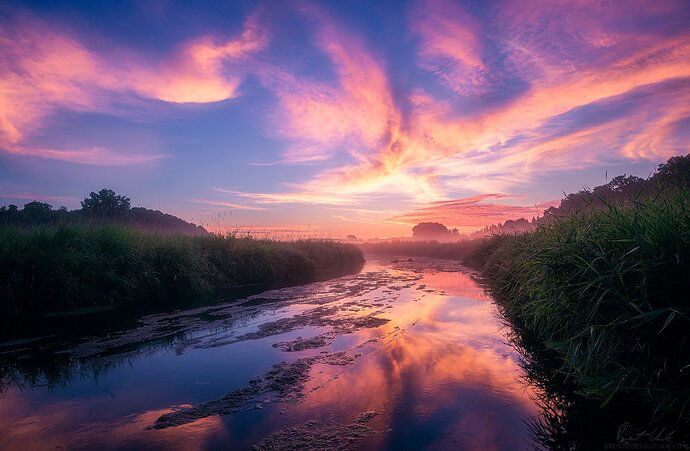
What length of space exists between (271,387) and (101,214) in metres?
27.1

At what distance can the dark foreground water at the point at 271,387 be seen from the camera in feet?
10.1

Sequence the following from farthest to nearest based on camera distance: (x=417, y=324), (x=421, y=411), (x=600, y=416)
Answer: (x=417, y=324)
(x=421, y=411)
(x=600, y=416)

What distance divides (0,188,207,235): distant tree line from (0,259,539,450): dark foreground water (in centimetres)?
1002

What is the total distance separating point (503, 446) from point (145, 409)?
3.57 meters

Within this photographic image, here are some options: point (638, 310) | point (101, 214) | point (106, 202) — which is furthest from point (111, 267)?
point (106, 202)

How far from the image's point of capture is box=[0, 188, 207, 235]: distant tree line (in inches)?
629

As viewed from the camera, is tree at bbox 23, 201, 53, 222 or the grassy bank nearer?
the grassy bank

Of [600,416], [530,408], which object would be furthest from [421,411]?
[600,416]

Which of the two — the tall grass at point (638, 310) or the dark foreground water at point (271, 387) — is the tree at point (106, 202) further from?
the tall grass at point (638, 310)

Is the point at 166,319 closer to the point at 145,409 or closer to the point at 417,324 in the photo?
the point at 145,409

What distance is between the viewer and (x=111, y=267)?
9.55m

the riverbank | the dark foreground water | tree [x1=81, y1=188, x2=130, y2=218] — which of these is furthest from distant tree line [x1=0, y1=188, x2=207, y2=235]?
the riverbank

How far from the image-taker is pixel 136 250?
1038cm

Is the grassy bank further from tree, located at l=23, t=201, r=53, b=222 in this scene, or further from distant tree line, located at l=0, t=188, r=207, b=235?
tree, located at l=23, t=201, r=53, b=222
